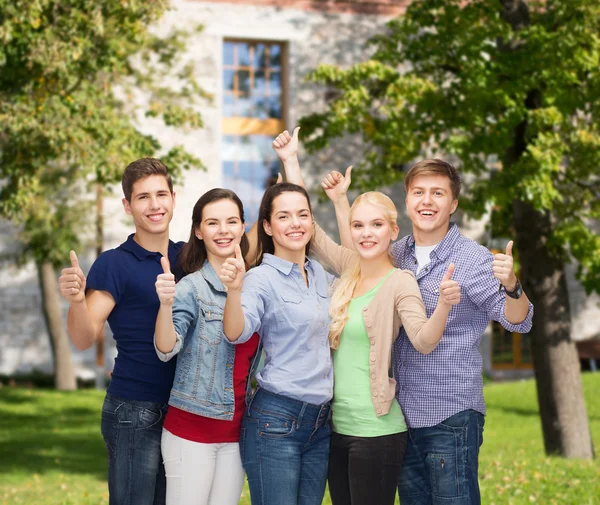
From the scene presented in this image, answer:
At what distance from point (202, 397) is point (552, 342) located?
8.78 meters

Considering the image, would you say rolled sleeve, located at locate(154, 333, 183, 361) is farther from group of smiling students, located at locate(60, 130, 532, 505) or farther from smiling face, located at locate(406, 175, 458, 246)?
smiling face, located at locate(406, 175, 458, 246)

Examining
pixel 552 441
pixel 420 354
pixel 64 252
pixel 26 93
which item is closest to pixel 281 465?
pixel 420 354

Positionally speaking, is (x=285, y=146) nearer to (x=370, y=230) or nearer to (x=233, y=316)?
(x=370, y=230)

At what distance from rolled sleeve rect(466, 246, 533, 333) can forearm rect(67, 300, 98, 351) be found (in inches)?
63.7

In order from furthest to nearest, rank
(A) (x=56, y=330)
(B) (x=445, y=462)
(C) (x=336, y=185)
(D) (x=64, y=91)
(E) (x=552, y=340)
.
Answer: (A) (x=56, y=330)
(E) (x=552, y=340)
(D) (x=64, y=91)
(C) (x=336, y=185)
(B) (x=445, y=462)

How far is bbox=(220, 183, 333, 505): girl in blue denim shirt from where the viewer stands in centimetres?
368

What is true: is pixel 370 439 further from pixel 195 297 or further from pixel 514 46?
pixel 514 46

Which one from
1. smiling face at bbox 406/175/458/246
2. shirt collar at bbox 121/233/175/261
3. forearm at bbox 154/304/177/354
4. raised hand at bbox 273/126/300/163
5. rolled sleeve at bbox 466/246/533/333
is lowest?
forearm at bbox 154/304/177/354

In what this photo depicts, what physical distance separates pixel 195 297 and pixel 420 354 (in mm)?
988

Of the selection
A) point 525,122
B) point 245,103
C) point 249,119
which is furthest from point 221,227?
point 245,103

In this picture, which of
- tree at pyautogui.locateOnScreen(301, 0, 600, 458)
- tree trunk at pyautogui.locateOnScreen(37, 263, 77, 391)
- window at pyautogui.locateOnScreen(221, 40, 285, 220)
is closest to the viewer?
tree at pyautogui.locateOnScreen(301, 0, 600, 458)

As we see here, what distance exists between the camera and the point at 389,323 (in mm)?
3785

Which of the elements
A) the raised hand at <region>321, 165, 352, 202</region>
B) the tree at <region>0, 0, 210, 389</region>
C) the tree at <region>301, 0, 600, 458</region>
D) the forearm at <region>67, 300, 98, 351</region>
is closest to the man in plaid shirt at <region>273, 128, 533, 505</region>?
the raised hand at <region>321, 165, 352, 202</region>

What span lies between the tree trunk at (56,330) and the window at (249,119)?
16.1 feet
